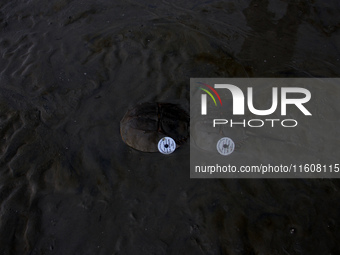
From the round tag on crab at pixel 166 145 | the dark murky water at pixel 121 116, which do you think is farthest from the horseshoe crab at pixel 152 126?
the dark murky water at pixel 121 116

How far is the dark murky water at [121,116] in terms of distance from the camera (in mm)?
3371

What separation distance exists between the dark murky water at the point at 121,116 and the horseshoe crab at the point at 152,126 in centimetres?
18

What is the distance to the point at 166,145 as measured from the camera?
3.80 metres

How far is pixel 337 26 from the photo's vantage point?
5.24 metres

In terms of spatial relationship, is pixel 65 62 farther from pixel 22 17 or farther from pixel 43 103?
pixel 22 17

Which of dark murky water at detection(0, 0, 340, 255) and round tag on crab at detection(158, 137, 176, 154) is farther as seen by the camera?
round tag on crab at detection(158, 137, 176, 154)

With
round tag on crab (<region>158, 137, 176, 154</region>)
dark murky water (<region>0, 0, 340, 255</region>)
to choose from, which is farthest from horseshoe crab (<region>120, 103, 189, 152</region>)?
dark murky water (<region>0, 0, 340, 255</region>)

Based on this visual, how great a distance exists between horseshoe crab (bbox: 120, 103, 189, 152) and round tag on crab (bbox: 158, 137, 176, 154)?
5cm

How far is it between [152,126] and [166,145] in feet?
1.07

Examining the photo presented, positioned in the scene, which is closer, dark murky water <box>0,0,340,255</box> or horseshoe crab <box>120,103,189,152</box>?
dark murky water <box>0,0,340,255</box>

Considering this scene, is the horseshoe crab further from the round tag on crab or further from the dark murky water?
the dark murky water

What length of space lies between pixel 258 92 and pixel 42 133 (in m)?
3.42

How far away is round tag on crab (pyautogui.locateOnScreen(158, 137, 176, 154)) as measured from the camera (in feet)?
12.4

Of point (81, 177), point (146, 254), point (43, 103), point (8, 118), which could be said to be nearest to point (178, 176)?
point (146, 254)
